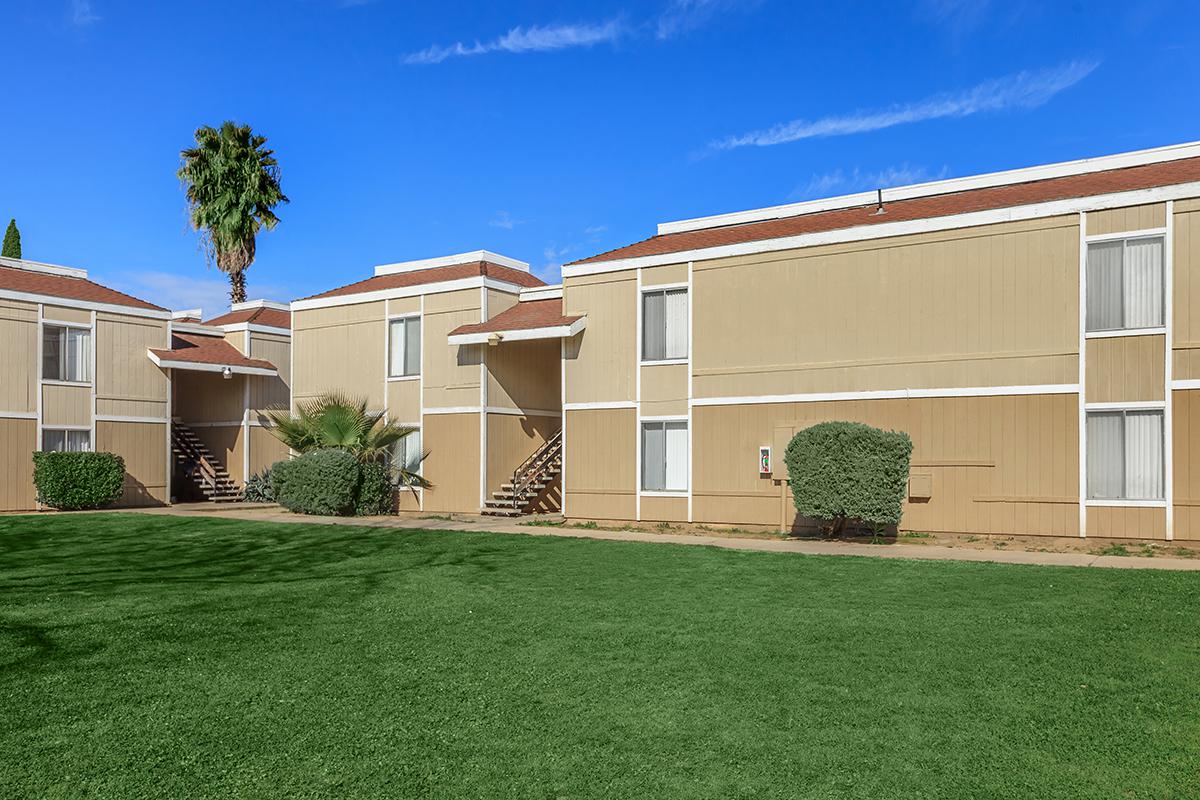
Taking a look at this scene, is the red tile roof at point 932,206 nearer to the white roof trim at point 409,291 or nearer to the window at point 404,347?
the white roof trim at point 409,291

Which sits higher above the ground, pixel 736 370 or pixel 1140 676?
pixel 736 370

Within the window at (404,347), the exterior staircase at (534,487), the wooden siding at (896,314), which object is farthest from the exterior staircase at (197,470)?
the wooden siding at (896,314)

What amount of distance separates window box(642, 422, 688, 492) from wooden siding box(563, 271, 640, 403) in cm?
96

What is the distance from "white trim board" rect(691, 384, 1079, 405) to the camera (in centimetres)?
1564

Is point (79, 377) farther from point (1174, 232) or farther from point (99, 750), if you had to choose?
point (1174, 232)

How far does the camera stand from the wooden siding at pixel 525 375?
23188mm

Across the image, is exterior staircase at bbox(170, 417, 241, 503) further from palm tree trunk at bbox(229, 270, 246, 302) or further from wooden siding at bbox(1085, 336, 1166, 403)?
wooden siding at bbox(1085, 336, 1166, 403)

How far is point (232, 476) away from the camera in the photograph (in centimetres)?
2942

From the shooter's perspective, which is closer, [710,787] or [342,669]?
[710,787]

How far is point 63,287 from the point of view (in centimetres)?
2570

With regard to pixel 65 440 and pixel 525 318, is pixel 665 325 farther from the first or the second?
pixel 65 440

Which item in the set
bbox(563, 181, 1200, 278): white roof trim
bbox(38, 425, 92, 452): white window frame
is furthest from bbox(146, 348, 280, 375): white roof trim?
bbox(563, 181, 1200, 278): white roof trim

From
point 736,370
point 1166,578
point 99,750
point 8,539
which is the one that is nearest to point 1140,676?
point 1166,578

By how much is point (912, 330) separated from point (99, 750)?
14.8 m
